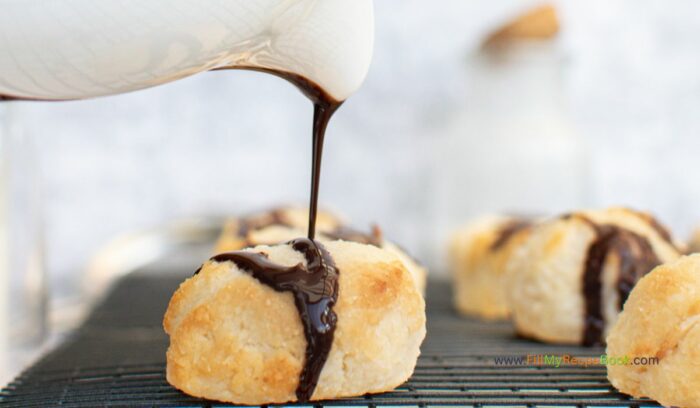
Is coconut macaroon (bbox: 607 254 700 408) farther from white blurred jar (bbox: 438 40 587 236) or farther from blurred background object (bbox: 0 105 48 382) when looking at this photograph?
white blurred jar (bbox: 438 40 587 236)

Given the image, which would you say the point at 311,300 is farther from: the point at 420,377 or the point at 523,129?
the point at 523,129

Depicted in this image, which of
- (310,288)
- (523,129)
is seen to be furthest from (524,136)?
(310,288)

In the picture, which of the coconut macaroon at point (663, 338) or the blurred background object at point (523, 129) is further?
the blurred background object at point (523, 129)

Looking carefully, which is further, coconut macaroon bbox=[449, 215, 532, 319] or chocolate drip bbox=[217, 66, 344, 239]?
coconut macaroon bbox=[449, 215, 532, 319]

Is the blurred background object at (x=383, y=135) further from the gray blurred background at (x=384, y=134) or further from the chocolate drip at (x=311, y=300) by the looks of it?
the chocolate drip at (x=311, y=300)

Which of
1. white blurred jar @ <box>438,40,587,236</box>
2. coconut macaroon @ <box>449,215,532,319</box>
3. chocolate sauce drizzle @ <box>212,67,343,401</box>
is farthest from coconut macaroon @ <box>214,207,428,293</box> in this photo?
white blurred jar @ <box>438,40,587,236</box>

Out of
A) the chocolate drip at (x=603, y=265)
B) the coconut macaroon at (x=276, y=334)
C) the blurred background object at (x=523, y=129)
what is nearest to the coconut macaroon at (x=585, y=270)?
the chocolate drip at (x=603, y=265)
